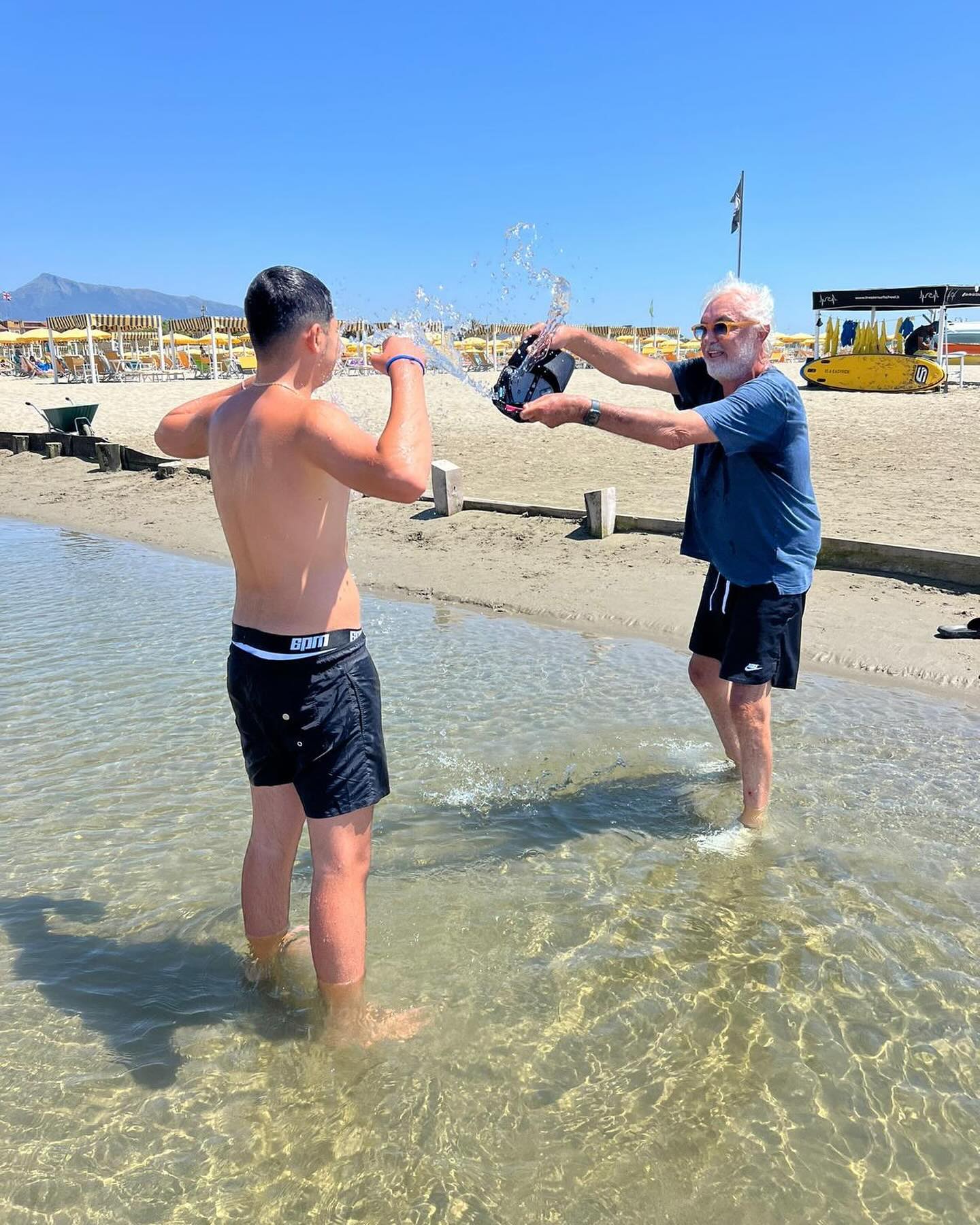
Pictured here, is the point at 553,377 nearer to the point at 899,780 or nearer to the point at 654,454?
the point at 899,780

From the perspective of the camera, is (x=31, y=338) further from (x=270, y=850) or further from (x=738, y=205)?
(x=270, y=850)

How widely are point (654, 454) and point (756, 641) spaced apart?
11.5 metres

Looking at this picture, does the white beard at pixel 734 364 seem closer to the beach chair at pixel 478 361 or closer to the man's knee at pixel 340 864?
the man's knee at pixel 340 864

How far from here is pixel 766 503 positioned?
357 cm

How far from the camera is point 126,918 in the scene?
3.55 m

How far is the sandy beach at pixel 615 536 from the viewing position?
6.83 metres

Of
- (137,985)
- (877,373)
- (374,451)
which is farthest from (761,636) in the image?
(877,373)

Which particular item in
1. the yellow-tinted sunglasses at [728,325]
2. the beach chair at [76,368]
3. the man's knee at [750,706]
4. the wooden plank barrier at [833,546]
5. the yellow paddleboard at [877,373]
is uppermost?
the beach chair at [76,368]

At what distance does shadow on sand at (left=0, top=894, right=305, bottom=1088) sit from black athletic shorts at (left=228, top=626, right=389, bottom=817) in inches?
37.6

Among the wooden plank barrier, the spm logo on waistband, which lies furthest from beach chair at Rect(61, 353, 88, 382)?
the spm logo on waistband

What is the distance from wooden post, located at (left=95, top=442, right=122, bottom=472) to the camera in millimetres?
15453

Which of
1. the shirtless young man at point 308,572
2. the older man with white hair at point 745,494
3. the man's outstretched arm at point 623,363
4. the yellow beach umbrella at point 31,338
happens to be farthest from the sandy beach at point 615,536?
the yellow beach umbrella at point 31,338

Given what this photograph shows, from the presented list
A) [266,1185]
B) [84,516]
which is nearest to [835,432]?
[84,516]

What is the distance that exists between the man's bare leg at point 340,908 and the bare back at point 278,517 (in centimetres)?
57
